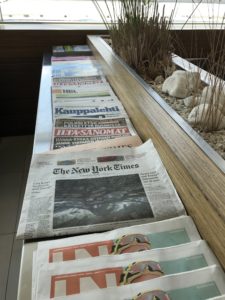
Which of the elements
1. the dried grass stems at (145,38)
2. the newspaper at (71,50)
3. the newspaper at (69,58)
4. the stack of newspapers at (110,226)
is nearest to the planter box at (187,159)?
the stack of newspapers at (110,226)

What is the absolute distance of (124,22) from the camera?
1657mm

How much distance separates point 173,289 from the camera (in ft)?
1.80

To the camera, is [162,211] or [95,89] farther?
[95,89]

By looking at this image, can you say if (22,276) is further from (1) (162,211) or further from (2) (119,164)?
(2) (119,164)

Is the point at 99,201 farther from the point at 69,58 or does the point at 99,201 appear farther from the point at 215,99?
the point at 69,58

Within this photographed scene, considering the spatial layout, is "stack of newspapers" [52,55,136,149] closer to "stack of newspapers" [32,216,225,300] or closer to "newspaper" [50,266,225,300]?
"stack of newspapers" [32,216,225,300]

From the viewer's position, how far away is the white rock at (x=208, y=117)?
93cm

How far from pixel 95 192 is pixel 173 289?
1.06 ft

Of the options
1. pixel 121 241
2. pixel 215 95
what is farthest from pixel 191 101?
pixel 121 241

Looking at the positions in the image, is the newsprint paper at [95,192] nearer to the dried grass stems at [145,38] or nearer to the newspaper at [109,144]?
the newspaper at [109,144]

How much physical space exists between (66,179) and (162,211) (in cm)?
27

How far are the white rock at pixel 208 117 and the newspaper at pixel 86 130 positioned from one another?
0.24 meters

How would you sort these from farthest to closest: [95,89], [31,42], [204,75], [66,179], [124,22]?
[31,42] → [124,22] → [95,89] → [204,75] → [66,179]

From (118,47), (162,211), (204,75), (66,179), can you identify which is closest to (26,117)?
(118,47)
